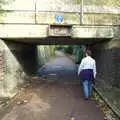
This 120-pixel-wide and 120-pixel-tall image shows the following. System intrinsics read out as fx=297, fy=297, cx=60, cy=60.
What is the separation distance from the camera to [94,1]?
11.9 metres

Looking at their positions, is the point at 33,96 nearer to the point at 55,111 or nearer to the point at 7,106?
the point at 7,106

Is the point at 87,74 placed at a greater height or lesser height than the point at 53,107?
greater

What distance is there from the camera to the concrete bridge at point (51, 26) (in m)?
11.1

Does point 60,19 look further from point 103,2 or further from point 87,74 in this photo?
point 87,74

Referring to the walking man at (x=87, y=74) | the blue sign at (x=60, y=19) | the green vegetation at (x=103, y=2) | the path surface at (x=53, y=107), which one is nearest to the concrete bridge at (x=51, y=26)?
the blue sign at (x=60, y=19)

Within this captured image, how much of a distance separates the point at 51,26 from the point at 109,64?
9.33ft

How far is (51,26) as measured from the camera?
1128cm

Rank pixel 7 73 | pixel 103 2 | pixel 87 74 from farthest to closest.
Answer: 1. pixel 103 2
2. pixel 7 73
3. pixel 87 74

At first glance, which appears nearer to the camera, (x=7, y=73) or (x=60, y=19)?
(x=7, y=73)

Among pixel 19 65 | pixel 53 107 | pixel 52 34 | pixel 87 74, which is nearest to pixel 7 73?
pixel 19 65

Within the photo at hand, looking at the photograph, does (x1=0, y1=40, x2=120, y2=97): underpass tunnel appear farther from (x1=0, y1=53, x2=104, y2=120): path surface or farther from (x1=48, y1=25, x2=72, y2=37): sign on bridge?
(x1=48, y1=25, x2=72, y2=37): sign on bridge

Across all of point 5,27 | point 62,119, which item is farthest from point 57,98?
point 5,27

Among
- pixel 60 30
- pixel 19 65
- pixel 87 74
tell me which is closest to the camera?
pixel 87 74

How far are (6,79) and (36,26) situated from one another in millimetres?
2293
